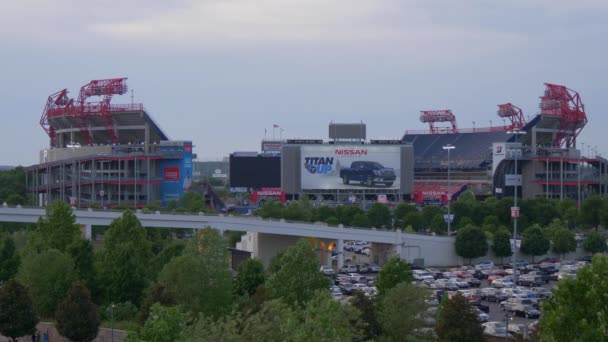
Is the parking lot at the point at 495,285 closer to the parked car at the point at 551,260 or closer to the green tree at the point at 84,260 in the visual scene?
the parked car at the point at 551,260

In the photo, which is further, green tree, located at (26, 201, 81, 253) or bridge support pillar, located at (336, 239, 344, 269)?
bridge support pillar, located at (336, 239, 344, 269)

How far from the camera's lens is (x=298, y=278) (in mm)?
25984

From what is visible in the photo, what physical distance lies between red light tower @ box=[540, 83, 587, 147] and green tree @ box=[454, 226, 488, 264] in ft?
144

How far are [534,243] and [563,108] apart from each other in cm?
4308

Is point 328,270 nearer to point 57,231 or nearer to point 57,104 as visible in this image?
point 57,231

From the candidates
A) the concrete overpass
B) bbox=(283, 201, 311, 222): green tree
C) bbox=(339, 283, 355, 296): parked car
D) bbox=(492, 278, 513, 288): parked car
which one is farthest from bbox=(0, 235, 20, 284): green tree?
bbox=(283, 201, 311, 222): green tree

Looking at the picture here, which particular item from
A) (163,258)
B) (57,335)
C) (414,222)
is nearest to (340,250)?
(414,222)

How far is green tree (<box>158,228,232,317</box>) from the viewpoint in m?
26.6

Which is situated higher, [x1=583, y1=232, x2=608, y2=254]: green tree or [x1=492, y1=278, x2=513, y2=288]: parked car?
[x1=583, y1=232, x2=608, y2=254]: green tree

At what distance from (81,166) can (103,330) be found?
5367 centimetres

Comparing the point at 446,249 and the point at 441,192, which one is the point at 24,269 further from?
the point at 441,192

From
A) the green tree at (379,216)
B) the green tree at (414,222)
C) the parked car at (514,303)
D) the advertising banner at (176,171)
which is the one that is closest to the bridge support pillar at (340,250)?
the green tree at (414,222)

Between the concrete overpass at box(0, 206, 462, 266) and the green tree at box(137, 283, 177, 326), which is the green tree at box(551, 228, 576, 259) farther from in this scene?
the green tree at box(137, 283, 177, 326)

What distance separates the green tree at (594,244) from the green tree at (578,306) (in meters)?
37.9
